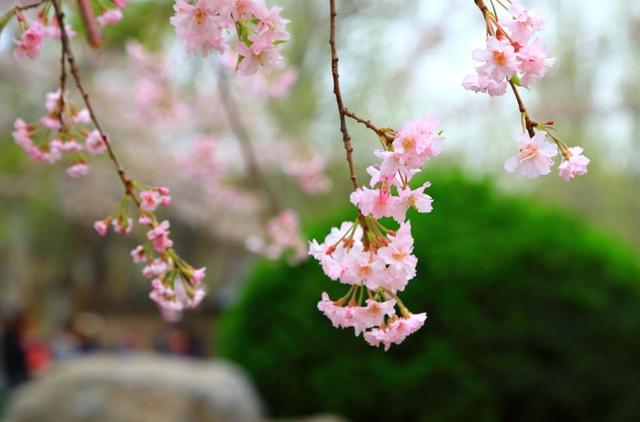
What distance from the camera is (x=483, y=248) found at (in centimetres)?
497

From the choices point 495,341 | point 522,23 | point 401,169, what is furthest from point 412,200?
point 495,341

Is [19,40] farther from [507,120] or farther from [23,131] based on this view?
[507,120]

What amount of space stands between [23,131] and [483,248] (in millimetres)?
3700

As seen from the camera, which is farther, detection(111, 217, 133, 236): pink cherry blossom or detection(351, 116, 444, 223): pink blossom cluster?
Answer: detection(111, 217, 133, 236): pink cherry blossom

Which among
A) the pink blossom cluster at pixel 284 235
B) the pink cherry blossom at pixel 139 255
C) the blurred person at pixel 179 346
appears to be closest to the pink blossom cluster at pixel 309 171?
the pink blossom cluster at pixel 284 235

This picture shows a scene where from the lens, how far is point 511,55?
105 cm

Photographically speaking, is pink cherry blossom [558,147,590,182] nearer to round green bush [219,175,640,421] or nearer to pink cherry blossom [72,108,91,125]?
pink cherry blossom [72,108,91,125]

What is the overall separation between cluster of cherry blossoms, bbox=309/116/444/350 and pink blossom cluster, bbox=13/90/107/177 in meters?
0.71

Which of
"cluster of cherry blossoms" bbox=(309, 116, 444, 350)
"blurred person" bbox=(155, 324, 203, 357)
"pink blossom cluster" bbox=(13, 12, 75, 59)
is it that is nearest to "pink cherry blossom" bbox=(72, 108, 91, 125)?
"pink blossom cluster" bbox=(13, 12, 75, 59)

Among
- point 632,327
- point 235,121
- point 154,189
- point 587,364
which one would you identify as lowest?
point 154,189

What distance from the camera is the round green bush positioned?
4.73m

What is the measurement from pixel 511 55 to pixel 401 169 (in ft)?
0.68

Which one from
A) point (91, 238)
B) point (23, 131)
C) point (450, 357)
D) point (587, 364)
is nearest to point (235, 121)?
point (23, 131)

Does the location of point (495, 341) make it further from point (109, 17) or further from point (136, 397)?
point (109, 17)
